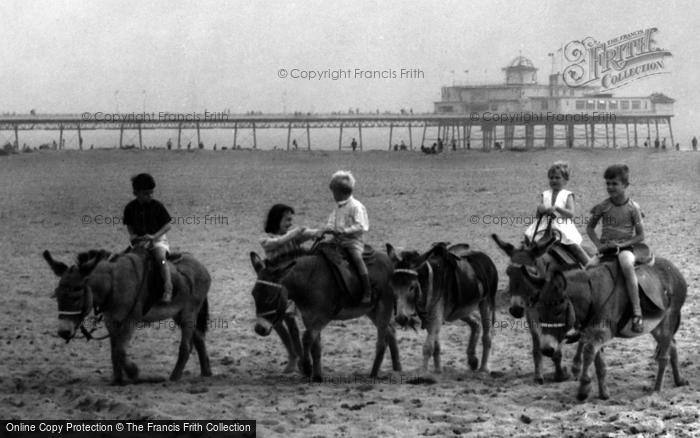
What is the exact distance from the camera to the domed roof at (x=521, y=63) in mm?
140812

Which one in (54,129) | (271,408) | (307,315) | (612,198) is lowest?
(271,408)

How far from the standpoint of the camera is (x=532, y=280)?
9578mm

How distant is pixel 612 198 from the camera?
34.1ft

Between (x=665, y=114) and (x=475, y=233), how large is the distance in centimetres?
11933

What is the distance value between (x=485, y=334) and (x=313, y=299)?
2.30 m

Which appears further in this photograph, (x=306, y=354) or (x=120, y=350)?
(x=306, y=354)

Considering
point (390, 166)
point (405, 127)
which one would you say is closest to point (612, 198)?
point (390, 166)

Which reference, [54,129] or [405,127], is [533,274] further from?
[405,127]

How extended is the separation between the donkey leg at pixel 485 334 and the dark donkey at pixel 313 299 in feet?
3.93

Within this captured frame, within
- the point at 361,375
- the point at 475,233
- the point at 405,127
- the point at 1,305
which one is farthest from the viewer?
the point at 405,127

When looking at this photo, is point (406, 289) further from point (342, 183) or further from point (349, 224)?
point (342, 183)

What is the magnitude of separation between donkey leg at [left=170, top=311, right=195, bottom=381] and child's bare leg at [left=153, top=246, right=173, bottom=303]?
447mm

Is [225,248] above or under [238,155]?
under

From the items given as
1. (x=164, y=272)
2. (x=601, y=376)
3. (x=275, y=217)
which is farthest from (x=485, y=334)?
(x=164, y=272)
